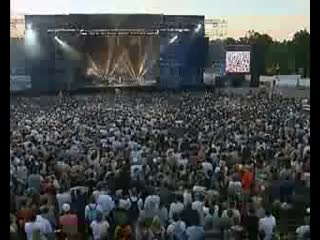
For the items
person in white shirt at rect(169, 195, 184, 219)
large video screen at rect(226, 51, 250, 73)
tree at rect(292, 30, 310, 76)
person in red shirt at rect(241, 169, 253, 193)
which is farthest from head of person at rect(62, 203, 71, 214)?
tree at rect(292, 30, 310, 76)

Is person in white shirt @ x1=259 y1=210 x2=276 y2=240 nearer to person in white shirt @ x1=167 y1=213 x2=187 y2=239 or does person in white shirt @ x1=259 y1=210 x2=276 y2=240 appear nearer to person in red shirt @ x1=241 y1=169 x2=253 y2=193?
person in red shirt @ x1=241 y1=169 x2=253 y2=193

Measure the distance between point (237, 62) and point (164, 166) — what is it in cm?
45

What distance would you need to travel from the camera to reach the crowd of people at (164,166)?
1.89 meters

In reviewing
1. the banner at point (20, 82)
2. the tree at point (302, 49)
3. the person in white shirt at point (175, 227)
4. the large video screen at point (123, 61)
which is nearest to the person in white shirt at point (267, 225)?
the person in white shirt at point (175, 227)

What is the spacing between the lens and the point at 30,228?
6.02 feet

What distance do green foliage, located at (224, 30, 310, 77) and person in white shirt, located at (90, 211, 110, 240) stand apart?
0.74 m

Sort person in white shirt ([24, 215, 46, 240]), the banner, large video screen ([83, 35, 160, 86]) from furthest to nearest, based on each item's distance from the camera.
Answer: large video screen ([83, 35, 160, 86]) < person in white shirt ([24, 215, 46, 240]) < the banner

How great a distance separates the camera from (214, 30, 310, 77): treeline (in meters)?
1.90

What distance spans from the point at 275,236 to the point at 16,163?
90 centimetres

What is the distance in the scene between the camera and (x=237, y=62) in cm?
198

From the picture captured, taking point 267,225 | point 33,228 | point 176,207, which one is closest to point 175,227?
point 176,207

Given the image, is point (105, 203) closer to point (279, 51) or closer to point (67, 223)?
point (67, 223)
